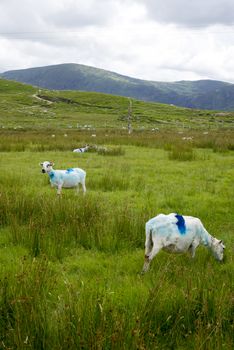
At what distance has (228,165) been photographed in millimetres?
16188

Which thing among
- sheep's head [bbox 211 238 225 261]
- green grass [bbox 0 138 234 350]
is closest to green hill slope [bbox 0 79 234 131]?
green grass [bbox 0 138 234 350]

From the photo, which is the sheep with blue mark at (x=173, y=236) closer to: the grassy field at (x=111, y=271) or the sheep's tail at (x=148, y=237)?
the sheep's tail at (x=148, y=237)

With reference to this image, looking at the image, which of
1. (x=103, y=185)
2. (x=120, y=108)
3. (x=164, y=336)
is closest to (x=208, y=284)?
(x=164, y=336)

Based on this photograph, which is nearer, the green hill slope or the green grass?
the green grass

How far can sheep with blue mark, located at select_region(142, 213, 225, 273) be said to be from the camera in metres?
5.27

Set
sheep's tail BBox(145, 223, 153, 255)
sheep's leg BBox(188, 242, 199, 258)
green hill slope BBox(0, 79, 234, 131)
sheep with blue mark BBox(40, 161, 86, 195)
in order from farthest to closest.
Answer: green hill slope BBox(0, 79, 234, 131)
sheep with blue mark BBox(40, 161, 86, 195)
sheep's leg BBox(188, 242, 199, 258)
sheep's tail BBox(145, 223, 153, 255)

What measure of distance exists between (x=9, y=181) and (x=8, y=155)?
7.68 meters

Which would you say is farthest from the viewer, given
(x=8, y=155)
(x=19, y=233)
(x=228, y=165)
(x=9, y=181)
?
(x=8, y=155)

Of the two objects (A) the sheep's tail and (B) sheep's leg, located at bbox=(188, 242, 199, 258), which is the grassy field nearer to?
(B) sheep's leg, located at bbox=(188, 242, 199, 258)

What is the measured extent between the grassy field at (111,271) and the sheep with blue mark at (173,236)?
232 mm

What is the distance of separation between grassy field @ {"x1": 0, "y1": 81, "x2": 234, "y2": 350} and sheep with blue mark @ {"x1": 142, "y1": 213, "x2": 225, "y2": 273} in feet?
0.76

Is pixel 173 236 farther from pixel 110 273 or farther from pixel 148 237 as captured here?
pixel 110 273

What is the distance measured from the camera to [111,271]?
542cm

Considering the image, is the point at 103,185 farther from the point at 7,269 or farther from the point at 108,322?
the point at 108,322
